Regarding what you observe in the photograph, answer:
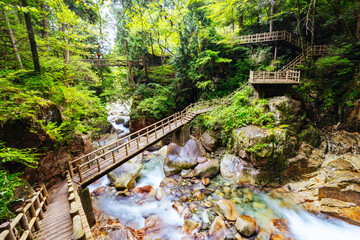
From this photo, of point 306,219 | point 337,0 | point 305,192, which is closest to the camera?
point 306,219

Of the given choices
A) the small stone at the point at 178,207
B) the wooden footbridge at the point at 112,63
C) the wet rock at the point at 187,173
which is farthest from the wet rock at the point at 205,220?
the wooden footbridge at the point at 112,63

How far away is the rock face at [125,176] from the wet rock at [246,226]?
6.70 meters

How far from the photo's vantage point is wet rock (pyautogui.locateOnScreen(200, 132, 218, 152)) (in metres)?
11.2

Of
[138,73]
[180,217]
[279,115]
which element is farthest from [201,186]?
[138,73]

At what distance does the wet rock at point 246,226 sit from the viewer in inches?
228

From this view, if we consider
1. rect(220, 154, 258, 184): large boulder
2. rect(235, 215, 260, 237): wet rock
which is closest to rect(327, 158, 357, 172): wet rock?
rect(220, 154, 258, 184): large boulder

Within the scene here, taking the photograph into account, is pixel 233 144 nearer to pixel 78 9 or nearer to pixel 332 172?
pixel 332 172

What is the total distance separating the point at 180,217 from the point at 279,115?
344 inches

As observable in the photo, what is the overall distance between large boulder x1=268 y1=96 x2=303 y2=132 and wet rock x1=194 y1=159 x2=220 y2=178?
498cm

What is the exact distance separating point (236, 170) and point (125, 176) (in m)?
7.58

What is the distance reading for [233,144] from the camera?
31.8ft

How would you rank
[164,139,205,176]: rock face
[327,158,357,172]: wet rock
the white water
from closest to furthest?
1. the white water
2. [327,158,357,172]: wet rock
3. [164,139,205,176]: rock face

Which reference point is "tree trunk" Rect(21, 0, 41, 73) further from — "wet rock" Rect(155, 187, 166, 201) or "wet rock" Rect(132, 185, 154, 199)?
"wet rock" Rect(155, 187, 166, 201)

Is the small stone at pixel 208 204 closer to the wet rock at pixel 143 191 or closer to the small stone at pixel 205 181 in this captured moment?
the small stone at pixel 205 181
